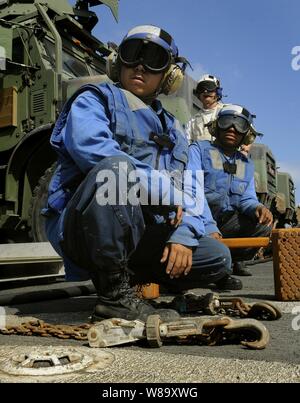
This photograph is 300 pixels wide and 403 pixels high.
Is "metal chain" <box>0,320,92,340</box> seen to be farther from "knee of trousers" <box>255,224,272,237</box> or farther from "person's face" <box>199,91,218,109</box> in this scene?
"person's face" <box>199,91,218,109</box>

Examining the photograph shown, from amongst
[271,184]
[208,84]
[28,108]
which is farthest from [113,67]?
[271,184]

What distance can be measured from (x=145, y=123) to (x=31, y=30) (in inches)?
153

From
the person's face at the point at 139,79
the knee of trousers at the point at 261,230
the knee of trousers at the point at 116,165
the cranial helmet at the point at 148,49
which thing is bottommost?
A: the knee of trousers at the point at 261,230

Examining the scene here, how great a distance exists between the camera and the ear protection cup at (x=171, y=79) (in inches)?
90.7

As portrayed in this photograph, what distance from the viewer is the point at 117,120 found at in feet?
6.55

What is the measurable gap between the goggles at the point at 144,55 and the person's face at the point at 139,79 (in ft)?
0.09

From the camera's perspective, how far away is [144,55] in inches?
86.3

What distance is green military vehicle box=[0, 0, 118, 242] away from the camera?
5.13 meters

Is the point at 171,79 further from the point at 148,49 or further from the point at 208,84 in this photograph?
the point at 208,84

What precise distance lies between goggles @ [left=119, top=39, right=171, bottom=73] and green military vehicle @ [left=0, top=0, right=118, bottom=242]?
2840 mm

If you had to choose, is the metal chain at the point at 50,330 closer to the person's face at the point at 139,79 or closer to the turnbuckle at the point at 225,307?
the turnbuckle at the point at 225,307
